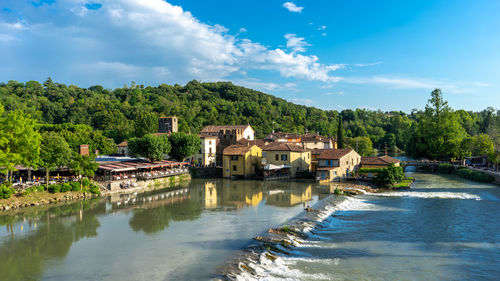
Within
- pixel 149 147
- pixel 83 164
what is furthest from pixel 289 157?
pixel 83 164

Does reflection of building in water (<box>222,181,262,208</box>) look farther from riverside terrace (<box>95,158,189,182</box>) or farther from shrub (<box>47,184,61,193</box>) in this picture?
shrub (<box>47,184,61,193</box>)

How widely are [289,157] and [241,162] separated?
727 cm

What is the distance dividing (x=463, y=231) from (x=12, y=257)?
27.6 metres

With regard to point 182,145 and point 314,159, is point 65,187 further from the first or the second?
point 314,159

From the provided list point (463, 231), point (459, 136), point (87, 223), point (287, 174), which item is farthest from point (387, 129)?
point (87, 223)

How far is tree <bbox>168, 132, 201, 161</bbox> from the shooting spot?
178 ft

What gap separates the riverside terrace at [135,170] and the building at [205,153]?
6898 mm

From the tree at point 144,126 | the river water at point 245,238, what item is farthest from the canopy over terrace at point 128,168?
the tree at point 144,126

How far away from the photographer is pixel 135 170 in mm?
46719

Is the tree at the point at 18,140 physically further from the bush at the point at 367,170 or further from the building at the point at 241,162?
the bush at the point at 367,170

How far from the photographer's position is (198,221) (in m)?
26.4

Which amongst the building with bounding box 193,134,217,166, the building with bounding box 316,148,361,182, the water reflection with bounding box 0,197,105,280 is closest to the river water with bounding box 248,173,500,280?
the water reflection with bounding box 0,197,105,280

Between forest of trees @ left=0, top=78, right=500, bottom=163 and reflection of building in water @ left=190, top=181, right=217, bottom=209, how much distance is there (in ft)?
96.9

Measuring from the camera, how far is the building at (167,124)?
80.1 metres
